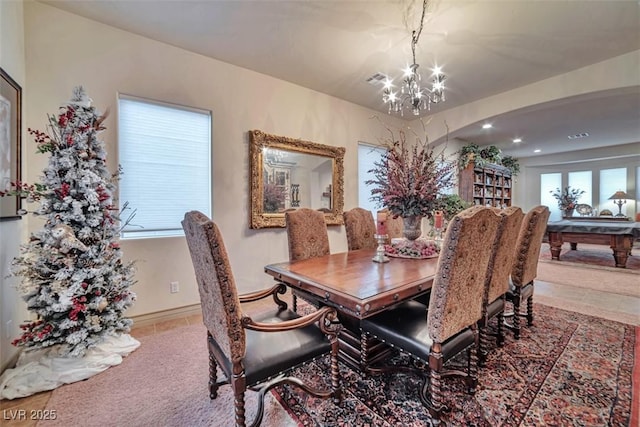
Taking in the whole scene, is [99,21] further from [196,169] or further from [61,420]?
[61,420]

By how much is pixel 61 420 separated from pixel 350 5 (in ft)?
11.6

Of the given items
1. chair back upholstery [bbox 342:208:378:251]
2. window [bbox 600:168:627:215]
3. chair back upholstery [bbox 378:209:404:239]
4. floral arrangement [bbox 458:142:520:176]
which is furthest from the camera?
window [bbox 600:168:627:215]

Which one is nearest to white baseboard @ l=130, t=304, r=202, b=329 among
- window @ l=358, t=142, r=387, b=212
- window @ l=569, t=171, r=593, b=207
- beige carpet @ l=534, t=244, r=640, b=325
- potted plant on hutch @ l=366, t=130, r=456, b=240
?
potted plant on hutch @ l=366, t=130, r=456, b=240

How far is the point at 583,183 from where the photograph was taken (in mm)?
8641

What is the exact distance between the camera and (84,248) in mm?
1984

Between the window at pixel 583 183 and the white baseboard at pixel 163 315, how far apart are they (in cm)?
1133

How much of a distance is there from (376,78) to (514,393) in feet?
11.7

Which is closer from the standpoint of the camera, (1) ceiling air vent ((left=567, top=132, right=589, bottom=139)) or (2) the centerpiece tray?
(2) the centerpiece tray

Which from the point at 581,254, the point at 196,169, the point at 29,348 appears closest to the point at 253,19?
the point at 196,169

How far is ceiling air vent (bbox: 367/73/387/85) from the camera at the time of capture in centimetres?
356

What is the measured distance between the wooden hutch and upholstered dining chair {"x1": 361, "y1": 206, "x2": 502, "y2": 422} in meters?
5.20

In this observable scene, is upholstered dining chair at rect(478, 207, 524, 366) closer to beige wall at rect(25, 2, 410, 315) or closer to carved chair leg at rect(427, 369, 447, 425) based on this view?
carved chair leg at rect(427, 369, 447, 425)

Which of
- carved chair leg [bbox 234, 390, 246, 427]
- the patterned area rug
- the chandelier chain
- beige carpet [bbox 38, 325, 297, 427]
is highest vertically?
the chandelier chain

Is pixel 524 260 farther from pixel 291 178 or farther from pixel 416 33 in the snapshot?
pixel 291 178
